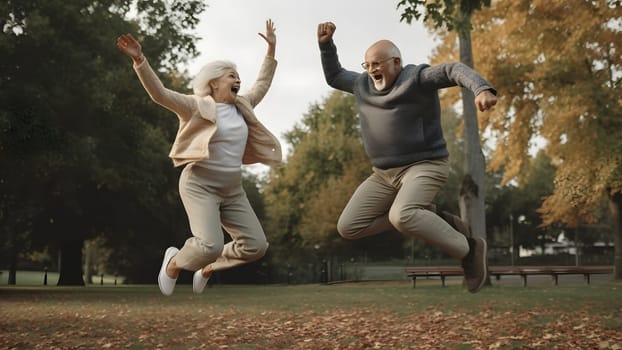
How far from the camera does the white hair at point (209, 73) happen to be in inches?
230

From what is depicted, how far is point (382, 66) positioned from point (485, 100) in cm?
124

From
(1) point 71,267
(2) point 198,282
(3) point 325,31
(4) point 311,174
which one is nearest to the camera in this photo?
(3) point 325,31

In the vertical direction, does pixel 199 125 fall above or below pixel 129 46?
below

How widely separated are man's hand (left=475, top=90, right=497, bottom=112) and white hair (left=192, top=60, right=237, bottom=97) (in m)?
2.22

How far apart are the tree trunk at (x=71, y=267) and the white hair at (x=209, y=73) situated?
28.2m

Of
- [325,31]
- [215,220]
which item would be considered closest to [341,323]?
[215,220]

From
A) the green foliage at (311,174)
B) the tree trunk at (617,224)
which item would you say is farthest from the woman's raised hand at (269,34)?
the green foliage at (311,174)

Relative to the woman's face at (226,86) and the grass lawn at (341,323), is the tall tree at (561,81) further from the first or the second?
the woman's face at (226,86)

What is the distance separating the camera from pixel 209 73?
5.88 m

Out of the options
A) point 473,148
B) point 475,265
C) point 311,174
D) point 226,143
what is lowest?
point 475,265

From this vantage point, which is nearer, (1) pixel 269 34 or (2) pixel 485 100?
(2) pixel 485 100

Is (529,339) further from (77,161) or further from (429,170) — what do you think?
(77,161)

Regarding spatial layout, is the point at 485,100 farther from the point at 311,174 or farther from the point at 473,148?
the point at 311,174

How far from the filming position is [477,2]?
901 cm
